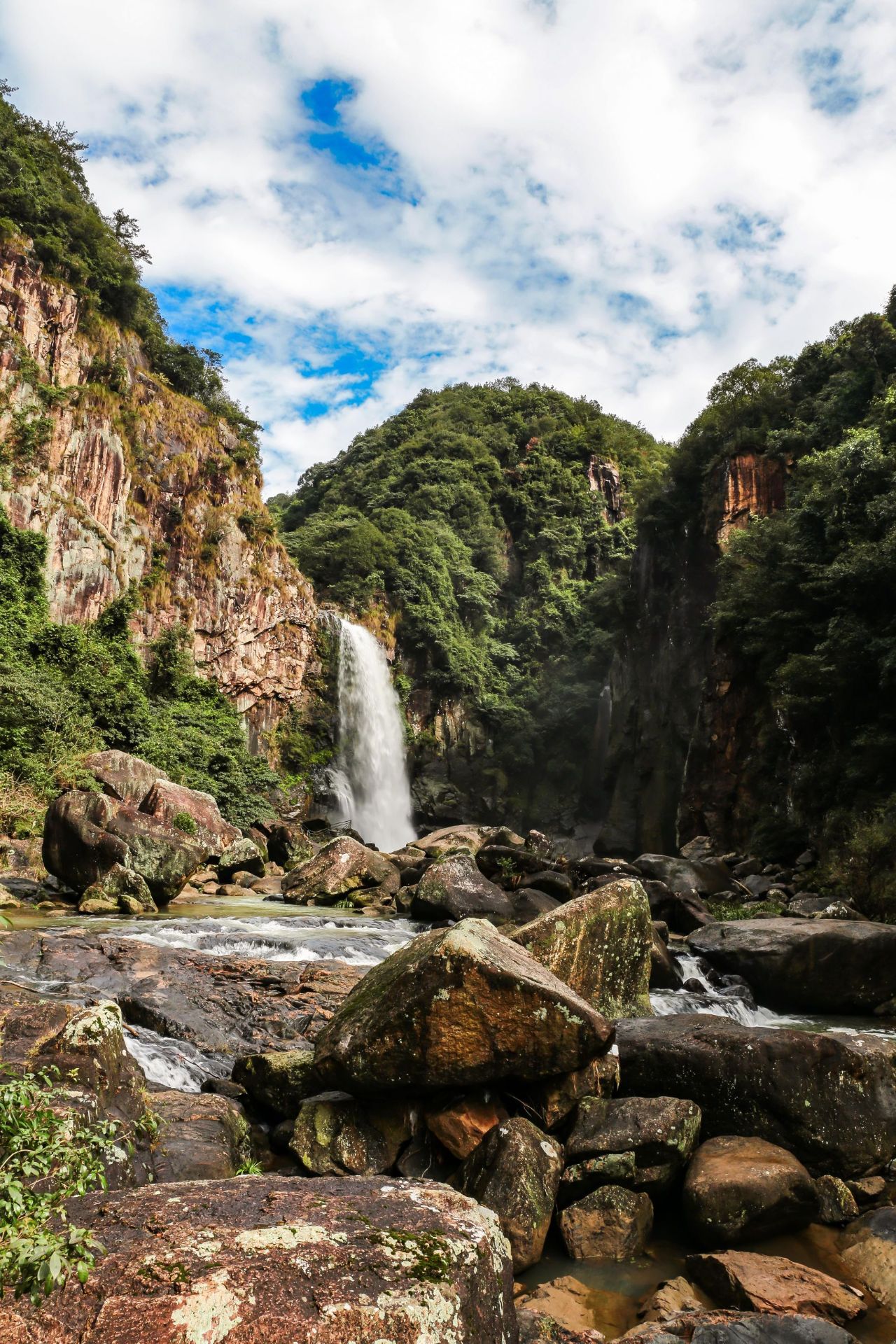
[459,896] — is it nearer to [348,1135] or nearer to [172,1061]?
[172,1061]

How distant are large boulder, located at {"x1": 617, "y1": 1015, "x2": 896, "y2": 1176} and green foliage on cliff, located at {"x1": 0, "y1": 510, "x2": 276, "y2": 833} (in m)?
15.3

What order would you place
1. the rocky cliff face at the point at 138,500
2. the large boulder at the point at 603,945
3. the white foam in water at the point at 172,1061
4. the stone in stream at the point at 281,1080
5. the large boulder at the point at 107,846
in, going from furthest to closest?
1. the rocky cliff face at the point at 138,500
2. the large boulder at the point at 107,846
3. the large boulder at the point at 603,945
4. the white foam in water at the point at 172,1061
5. the stone in stream at the point at 281,1080

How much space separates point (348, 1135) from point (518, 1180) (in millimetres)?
1214

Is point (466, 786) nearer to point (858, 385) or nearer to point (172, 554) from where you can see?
point (172, 554)

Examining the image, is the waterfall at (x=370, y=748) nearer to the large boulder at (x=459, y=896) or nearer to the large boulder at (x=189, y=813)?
the large boulder at (x=189, y=813)

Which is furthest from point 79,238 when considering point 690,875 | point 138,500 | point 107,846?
point 690,875

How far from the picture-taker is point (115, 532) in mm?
29422

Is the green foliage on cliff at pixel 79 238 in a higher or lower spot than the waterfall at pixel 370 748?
higher

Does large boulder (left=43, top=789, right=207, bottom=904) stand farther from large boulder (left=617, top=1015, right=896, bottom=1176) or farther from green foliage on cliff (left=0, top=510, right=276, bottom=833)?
large boulder (left=617, top=1015, right=896, bottom=1176)

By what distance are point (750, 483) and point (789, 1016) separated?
2425cm

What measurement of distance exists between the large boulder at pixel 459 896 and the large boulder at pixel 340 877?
3.36 meters

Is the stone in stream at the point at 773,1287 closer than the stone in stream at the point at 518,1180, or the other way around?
the stone in stream at the point at 773,1287

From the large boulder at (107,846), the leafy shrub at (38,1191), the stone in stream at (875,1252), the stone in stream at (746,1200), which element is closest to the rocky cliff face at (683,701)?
the large boulder at (107,846)

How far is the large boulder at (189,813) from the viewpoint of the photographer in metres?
16.7
